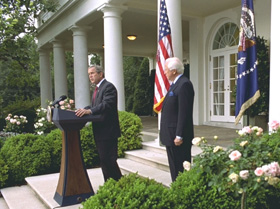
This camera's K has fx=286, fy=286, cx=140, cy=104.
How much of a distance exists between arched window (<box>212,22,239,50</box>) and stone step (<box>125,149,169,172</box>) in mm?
4600

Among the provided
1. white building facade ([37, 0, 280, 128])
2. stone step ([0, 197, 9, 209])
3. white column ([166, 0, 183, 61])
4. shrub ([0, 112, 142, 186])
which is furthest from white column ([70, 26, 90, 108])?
stone step ([0, 197, 9, 209])

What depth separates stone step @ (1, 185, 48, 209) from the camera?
4383mm

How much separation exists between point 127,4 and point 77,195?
5.73m

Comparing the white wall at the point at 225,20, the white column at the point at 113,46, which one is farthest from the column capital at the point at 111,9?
the white wall at the point at 225,20

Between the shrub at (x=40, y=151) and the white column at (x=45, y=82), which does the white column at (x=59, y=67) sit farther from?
the shrub at (x=40, y=151)

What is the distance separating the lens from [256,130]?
109 inches

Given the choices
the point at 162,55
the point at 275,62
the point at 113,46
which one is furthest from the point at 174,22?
the point at 275,62

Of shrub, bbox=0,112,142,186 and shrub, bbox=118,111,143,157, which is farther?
shrub, bbox=118,111,143,157

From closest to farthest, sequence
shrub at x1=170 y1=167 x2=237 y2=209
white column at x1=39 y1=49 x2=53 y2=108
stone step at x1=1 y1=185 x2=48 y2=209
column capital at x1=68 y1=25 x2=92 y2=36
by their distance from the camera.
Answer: shrub at x1=170 y1=167 x2=237 y2=209 → stone step at x1=1 y1=185 x2=48 y2=209 → column capital at x1=68 y1=25 x2=92 y2=36 → white column at x1=39 y1=49 x2=53 y2=108

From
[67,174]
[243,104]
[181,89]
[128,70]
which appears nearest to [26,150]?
[67,174]

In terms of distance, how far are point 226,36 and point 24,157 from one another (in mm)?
6842

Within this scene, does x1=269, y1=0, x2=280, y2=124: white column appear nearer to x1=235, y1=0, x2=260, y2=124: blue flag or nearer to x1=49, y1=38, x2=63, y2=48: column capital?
x1=235, y1=0, x2=260, y2=124: blue flag

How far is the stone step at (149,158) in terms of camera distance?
212 inches

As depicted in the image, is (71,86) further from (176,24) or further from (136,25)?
(176,24)
